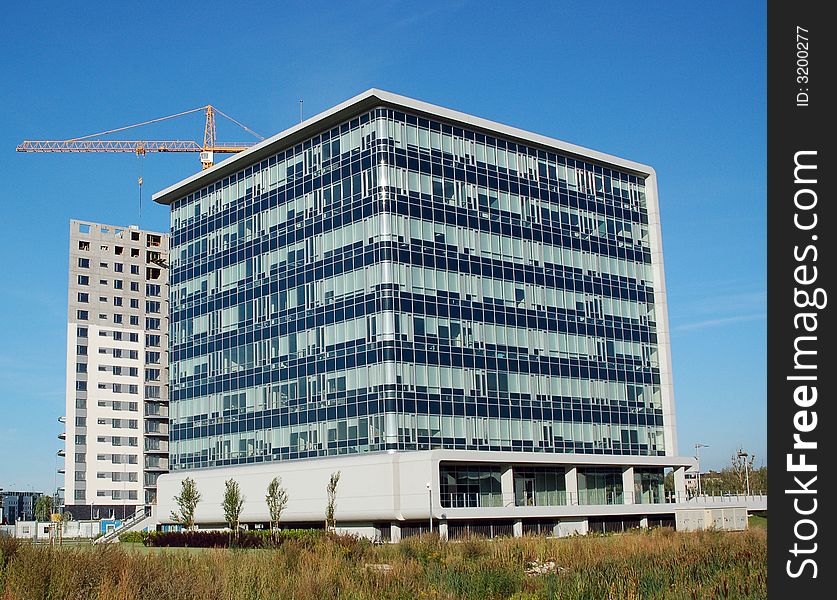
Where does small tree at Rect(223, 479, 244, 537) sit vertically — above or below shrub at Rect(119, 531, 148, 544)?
above

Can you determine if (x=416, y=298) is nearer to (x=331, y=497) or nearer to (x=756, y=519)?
(x=331, y=497)

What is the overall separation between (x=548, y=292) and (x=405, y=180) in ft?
55.6

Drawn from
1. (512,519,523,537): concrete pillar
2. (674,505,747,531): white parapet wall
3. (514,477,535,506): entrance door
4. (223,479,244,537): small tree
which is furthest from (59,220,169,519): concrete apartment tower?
(674,505,747,531): white parapet wall

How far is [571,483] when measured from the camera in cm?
7994

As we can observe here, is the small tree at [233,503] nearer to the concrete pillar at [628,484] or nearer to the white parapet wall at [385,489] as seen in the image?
the white parapet wall at [385,489]

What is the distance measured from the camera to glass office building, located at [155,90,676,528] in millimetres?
73812

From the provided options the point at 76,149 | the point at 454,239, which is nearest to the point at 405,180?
the point at 454,239

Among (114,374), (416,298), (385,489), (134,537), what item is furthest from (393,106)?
(114,374)

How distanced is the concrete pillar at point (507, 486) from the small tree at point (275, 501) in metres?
16.9

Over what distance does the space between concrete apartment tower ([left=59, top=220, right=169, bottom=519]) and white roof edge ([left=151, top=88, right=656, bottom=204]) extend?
145ft

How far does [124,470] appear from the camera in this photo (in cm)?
13438

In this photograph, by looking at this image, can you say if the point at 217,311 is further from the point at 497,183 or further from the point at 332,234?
the point at 497,183

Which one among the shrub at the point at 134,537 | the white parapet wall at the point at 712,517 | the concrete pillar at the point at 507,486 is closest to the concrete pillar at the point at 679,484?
the white parapet wall at the point at 712,517

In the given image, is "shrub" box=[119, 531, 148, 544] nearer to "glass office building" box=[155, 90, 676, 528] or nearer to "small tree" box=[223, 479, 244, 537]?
"small tree" box=[223, 479, 244, 537]
